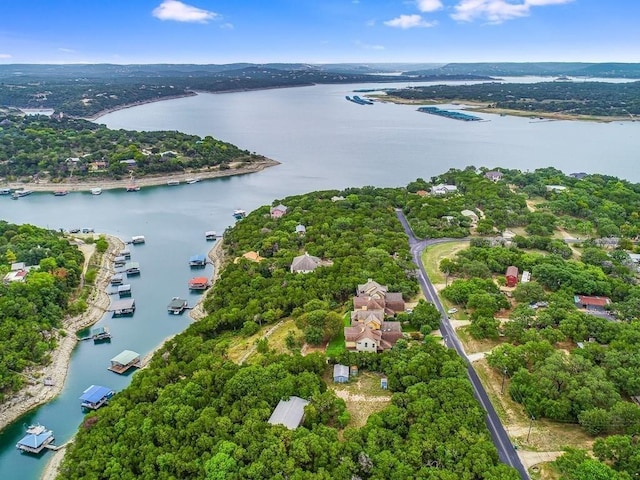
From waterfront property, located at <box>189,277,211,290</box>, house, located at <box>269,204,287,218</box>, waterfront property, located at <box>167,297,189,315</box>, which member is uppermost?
house, located at <box>269,204,287,218</box>

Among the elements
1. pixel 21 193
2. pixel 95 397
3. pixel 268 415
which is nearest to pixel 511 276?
pixel 268 415

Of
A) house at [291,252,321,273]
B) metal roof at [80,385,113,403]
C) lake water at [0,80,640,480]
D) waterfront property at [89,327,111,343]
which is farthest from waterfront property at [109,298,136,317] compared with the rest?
house at [291,252,321,273]

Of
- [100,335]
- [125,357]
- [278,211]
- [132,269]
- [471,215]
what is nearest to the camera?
[125,357]

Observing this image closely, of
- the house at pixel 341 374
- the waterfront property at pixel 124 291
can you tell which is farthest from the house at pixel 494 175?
the waterfront property at pixel 124 291

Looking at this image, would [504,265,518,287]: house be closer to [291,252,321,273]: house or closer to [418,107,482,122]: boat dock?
[291,252,321,273]: house

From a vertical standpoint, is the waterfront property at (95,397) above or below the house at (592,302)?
Result: below

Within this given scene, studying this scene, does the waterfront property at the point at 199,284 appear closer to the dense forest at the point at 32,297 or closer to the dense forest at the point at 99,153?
the dense forest at the point at 32,297

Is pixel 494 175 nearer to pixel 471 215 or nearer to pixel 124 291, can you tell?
pixel 471 215
